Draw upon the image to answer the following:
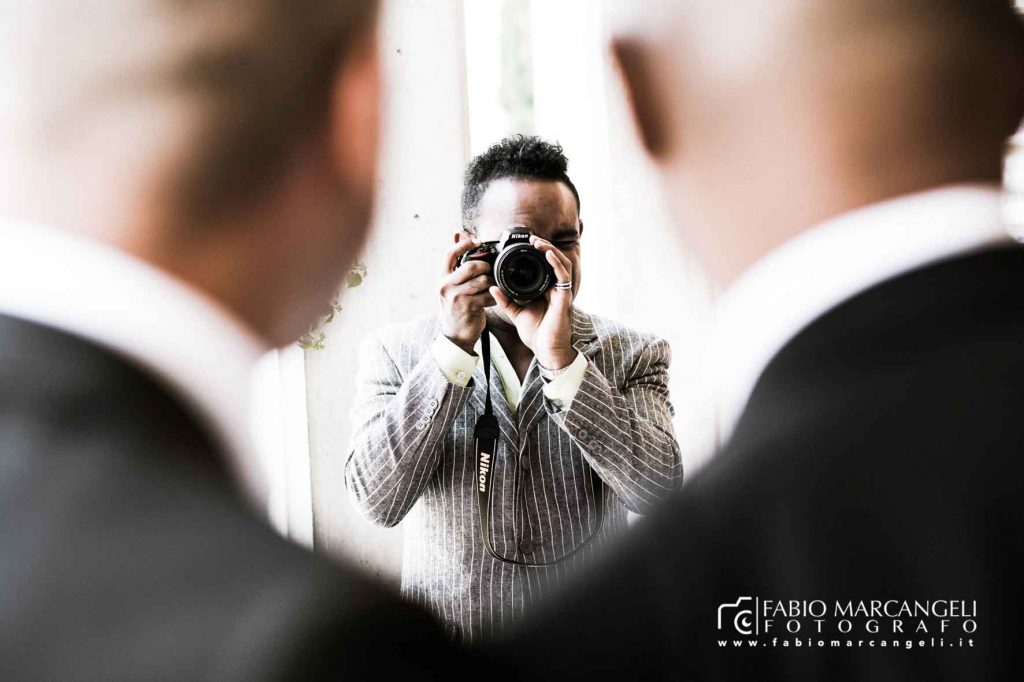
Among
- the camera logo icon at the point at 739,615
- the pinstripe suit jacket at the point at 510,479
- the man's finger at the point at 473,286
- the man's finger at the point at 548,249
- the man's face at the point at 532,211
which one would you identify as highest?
the man's face at the point at 532,211

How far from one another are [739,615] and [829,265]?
1.41 feet

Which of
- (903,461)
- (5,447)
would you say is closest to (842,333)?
(903,461)

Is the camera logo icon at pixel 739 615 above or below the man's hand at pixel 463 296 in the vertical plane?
below

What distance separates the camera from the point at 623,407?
895 millimetres

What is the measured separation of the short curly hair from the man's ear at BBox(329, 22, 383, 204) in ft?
0.39

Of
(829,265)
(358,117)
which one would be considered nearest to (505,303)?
(358,117)

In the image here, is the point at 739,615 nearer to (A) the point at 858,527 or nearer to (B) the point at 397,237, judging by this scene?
(A) the point at 858,527

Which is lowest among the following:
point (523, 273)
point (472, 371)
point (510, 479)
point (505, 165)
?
point (510, 479)

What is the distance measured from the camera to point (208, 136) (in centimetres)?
92

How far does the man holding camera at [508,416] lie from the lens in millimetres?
876

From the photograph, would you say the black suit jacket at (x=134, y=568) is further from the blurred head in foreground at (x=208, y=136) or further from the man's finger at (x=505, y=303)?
the man's finger at (x=505, y=303)

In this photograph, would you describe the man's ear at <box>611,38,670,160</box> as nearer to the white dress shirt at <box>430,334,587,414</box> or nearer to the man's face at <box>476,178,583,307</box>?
the man's face at <box>476,178,583,307</box>

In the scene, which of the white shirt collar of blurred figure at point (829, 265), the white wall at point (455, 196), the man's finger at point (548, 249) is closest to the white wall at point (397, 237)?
the white wall at point (455, 196)

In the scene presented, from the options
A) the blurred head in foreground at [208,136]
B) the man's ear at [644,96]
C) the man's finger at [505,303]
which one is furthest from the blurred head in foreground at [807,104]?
the blurred head in foreground at [208,136]
